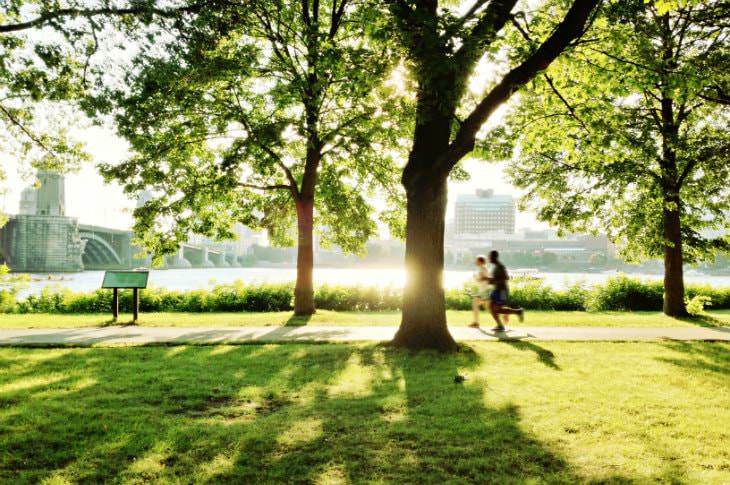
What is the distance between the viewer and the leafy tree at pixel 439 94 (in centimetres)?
679

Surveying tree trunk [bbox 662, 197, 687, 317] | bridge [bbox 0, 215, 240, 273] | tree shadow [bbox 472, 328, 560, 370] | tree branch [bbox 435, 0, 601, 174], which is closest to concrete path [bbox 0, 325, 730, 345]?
tree shadow [bbox 472, 328, 560, 370]

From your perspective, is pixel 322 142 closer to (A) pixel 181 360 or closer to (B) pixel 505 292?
(B) pixel 505 292

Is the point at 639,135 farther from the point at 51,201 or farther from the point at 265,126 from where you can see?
the point at 51,201

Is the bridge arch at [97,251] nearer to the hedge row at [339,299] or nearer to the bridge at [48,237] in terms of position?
the bridge at [48,237]

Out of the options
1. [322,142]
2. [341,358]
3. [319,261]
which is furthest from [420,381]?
[319,261]

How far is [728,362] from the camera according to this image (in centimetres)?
793

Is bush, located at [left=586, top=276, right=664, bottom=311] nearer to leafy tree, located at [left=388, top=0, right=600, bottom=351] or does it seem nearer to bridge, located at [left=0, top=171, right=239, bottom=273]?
leafy tree, located at [left=388, top=0, right=600, bottom=351]

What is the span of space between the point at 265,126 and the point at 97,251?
9201 centimetres

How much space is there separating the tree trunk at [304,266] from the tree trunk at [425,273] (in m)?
6.98

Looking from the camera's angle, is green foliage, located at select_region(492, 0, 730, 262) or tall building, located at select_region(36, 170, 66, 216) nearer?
green foliage, located at select_region(492, 0, 730, 262)

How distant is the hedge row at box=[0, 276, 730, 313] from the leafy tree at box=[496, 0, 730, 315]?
3.52 m

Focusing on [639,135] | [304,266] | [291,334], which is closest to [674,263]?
[639,135]

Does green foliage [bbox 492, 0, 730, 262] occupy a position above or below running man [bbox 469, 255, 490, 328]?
above

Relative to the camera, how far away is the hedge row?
1716cm
